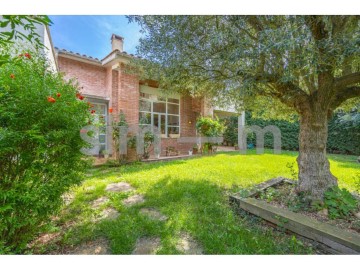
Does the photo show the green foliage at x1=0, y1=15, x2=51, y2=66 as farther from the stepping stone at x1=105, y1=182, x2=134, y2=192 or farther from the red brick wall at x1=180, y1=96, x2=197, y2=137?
the red brick wall at x1=180, y1=96, x2=197, y2=137

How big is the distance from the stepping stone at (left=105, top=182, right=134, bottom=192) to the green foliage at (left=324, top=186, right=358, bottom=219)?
4.48 meters

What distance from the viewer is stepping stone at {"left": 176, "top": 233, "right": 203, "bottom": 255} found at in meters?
2.47

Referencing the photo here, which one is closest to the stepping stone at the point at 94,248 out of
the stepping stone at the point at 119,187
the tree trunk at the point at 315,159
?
the stepping stone at the point at 119,187

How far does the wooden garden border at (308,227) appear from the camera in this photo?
2375 mm

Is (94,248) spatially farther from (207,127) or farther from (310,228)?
(207,127)

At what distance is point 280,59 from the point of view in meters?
3.17

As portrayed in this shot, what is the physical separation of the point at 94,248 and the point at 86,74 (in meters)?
9.05

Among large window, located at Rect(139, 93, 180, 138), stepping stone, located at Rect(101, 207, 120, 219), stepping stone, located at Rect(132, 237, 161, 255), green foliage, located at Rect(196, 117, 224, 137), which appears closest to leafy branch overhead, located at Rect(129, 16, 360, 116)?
stepping stone, located at Rect(132, 237, 161, 255)

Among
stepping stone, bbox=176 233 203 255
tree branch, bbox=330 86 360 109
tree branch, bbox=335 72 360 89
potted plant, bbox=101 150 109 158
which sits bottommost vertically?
stepping stone, bbox=176 233 203 255

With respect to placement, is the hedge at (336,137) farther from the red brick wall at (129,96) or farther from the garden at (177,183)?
the red brick wall at (129,96)

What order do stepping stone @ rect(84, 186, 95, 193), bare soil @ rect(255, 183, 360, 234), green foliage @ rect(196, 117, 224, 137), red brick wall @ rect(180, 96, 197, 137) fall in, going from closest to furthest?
bare soil @ rect(255, 183, 360, 234), stepping stone @ rect(84, 186, 95, 193), green foliage @ rect(196, 117, 224, 137), red brick wall @ rect(180, 96, 197, 137)

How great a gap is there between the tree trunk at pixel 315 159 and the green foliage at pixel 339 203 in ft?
0.67

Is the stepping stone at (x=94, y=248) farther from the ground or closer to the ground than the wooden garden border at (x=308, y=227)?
closer to the ground

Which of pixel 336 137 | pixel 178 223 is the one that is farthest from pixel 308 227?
pixel 336 137
